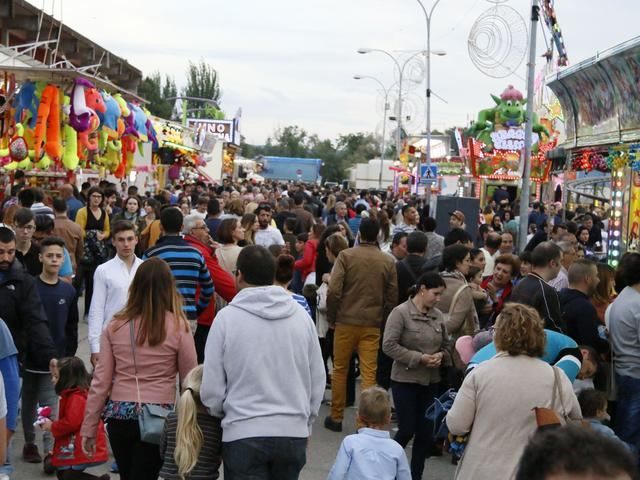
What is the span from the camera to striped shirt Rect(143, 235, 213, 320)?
26.2 ft

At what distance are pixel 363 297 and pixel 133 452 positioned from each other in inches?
156

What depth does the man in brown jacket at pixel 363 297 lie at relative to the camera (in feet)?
30.6

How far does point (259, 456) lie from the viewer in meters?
5.03

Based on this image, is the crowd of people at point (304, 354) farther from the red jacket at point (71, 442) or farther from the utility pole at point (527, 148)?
the utility pole at point (527, 148)

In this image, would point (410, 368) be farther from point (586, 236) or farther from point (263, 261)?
point (586, 236)

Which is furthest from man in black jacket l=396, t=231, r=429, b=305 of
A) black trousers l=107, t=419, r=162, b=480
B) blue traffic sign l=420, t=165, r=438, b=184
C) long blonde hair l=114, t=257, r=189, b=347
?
blue traffic sign l=420, t=165, r=438, b=184

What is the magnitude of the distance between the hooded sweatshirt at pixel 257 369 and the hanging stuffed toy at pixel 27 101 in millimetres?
13291

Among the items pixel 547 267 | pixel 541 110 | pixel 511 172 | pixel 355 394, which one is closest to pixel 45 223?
pixel 355 394

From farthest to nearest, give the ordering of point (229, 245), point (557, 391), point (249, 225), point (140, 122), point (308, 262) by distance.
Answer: point (140, 122), point (249, 225), point (308, 262), point (229, 245), point (557, 391)

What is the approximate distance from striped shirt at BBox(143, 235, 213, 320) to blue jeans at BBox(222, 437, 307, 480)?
301 centimetres

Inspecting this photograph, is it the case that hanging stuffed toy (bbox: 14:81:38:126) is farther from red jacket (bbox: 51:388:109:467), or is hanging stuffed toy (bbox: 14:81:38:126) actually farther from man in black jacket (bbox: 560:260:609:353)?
man in black jacket (bbox: 560:260:609:353)

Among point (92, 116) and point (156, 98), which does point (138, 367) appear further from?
point (156, 98)

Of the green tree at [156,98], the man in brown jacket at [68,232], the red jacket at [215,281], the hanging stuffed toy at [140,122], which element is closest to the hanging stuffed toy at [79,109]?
the hanging stuffed toy at [140,122]

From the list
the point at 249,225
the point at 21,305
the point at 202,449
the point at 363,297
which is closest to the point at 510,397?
the point at 202,449
